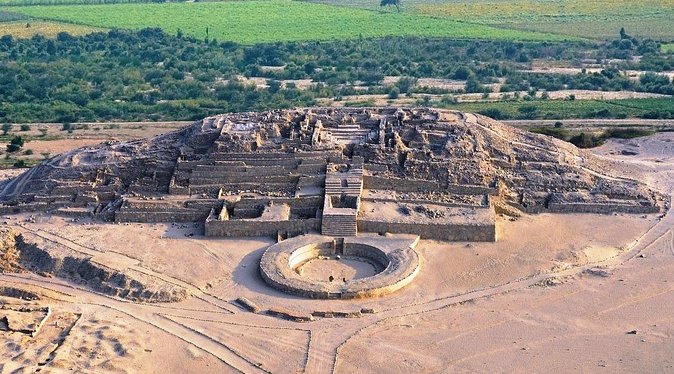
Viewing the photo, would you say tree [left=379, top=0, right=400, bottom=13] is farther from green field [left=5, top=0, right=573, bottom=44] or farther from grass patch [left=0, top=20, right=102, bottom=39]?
grass patch [left=0, top=20, right=102, bottom=39]

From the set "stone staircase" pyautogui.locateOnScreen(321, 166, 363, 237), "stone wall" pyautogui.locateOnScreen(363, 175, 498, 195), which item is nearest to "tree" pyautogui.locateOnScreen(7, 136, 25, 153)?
"stone staircase" pyautogui.locateOnScreen(321, 166, 363, 237)

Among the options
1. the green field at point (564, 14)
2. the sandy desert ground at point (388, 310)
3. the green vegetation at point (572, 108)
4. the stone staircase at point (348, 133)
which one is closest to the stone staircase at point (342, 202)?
the stone staircase at point (348, 133)

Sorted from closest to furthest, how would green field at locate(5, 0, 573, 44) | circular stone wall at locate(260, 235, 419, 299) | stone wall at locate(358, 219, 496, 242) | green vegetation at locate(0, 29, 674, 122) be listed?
circular stone wall at locate(260, 235, 419, 299) → stone wall at locate(358, 219, 496, 242) → green vegetation at locate(0, 29, 674, 122) → green field at locate(5, 0, 573, 44)

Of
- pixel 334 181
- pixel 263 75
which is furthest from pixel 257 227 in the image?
pixel 263 75

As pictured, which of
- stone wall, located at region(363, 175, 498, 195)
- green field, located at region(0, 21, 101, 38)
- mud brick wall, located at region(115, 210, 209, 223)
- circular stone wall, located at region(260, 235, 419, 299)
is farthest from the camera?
green field, located at region(0, 21, 101, 38)

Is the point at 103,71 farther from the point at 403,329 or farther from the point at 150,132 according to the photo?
the point at 403,329

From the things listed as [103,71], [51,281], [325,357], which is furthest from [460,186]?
[103,71]
